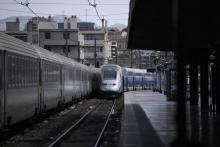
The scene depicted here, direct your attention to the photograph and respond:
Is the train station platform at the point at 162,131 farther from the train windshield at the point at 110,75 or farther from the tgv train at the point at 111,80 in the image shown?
the train windshield at the point at 110,75

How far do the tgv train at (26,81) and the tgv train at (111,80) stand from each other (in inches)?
685

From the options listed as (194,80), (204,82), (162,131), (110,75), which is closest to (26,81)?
(162,131)

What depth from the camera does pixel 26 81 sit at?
762 inches

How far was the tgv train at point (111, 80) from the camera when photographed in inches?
2023

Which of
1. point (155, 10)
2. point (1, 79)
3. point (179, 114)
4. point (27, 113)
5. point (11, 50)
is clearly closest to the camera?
point (179, 114)

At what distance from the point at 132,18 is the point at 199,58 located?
13.8 m

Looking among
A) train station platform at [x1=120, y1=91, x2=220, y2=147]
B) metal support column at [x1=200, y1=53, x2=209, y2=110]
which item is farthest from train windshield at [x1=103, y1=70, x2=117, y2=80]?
train station platform at [x1=120, y1=91, x2=220, y2=147]

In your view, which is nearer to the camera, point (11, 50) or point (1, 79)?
point (1, 79)

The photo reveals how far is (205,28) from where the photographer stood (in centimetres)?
2366

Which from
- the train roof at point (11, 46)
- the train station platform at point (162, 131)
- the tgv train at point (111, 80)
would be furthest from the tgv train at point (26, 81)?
the tgv train at point (111, 80)

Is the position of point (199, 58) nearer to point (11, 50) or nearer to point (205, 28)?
point (205, 28)

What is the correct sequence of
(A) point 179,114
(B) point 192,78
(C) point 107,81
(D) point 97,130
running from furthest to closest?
(C) point 107,81
(B) point 192,78
(D) point 97,130
(A) point 179,114

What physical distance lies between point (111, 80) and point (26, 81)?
32215mm

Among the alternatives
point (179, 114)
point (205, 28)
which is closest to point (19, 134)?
point (205, 28)
